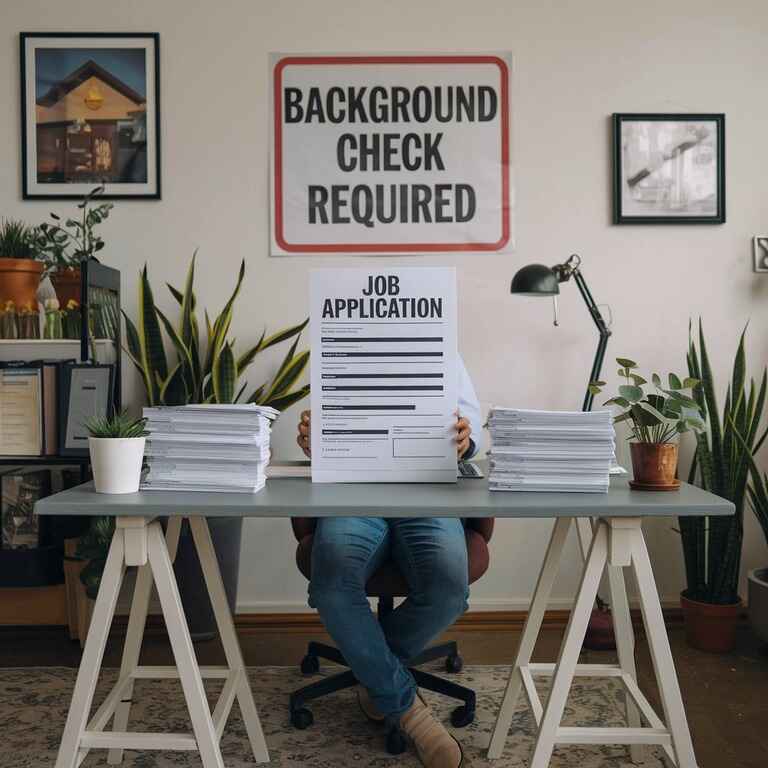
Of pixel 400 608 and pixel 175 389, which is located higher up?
pixel 175 389

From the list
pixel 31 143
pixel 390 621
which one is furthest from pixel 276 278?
pixel 390 621

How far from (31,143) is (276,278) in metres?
1.06

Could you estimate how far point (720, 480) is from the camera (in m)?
2.92

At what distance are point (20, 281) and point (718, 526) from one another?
256cm

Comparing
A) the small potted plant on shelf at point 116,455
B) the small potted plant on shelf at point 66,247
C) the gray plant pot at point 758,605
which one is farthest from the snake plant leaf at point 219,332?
the gray plant pot at point 758,605

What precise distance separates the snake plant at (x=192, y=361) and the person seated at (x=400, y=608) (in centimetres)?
82

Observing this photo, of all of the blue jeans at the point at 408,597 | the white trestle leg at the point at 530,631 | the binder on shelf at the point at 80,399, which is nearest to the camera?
the blue jeans at the point at 408,597

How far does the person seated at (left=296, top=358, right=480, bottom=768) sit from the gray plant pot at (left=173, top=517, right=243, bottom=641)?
2.96 feet

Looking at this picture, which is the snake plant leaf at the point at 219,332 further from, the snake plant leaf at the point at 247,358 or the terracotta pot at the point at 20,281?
the terracotta pot at the point at 20,281

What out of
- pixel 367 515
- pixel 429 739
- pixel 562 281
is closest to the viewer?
pixel 367 515

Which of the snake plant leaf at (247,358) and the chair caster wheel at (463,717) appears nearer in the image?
the chair caster wheel at (463,717)

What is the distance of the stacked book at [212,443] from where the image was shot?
68.5 inches

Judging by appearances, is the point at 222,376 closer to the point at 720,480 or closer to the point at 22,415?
the point at 22,415

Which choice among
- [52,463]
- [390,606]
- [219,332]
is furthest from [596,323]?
[52,463]
